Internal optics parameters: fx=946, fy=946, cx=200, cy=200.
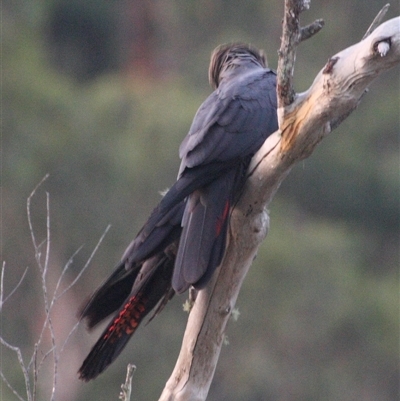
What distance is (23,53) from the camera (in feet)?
44.7

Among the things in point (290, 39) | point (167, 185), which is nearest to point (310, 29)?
point (290, 39)

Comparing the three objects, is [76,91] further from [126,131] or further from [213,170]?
[213,170]

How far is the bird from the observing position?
374 cm

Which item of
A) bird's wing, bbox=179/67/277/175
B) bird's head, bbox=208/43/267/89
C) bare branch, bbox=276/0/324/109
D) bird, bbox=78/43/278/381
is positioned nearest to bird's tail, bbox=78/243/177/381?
bird, bbox=78/43/278/381

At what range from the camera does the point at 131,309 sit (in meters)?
3.99

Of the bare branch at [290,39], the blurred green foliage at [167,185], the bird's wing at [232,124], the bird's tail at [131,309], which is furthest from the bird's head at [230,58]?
the blurred green foliage at [167,185]

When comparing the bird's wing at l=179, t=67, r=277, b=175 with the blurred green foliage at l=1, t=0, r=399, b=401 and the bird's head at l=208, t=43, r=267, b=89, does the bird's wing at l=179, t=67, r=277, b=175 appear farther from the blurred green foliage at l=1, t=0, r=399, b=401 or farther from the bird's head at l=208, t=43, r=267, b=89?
the blurred green foliage at l=1, t=0, r=399, b=401

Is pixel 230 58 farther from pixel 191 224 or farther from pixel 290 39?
pixel 290 39

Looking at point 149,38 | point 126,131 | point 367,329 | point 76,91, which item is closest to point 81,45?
point 149,38

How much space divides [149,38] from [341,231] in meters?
5.60

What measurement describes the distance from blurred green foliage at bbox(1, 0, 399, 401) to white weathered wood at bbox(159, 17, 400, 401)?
265 inches

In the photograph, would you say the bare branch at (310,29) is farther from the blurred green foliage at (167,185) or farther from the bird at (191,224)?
the blurred green foliage at (167,185)

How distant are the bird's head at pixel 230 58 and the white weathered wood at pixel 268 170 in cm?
123

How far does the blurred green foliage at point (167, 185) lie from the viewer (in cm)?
1184
